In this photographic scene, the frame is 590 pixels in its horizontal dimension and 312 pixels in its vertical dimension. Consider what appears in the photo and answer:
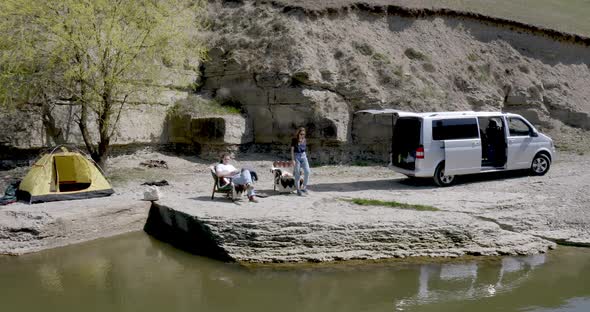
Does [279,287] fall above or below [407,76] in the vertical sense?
below

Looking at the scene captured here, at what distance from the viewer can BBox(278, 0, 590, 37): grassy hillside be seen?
914 inches

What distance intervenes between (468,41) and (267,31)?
8.64 meters

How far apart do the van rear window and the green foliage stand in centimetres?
730

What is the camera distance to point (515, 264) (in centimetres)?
1044

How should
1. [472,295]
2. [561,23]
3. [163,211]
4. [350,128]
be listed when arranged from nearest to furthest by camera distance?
[472,295], [163,211], [350,128], [561,23]

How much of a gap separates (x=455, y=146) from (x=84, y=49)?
373 inches

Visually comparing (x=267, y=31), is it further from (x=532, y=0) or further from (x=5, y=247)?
(x=532, y=0)

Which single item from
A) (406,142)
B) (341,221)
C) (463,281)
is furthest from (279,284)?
(406,142)

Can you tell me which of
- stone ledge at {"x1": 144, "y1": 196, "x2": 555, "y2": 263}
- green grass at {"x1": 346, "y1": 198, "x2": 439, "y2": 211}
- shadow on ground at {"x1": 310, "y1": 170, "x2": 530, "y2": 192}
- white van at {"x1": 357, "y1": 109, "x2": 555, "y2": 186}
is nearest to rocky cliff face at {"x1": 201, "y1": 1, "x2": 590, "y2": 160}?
shadow on ground at {"x1": 310, "y1": 170, "x2": 530, "y2": 192}

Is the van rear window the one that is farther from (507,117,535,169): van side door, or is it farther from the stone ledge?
the stone ledge

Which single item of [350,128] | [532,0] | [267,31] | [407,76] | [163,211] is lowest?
[163,211]

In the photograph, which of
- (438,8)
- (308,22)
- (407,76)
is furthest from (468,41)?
(308,22)

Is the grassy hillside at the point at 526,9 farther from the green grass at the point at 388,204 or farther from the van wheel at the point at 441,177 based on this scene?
the green grass at the point at 388,204

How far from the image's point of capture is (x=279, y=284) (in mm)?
9344
